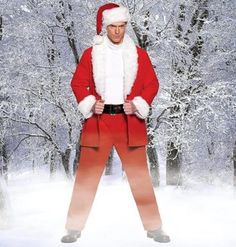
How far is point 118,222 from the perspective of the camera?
5.30m

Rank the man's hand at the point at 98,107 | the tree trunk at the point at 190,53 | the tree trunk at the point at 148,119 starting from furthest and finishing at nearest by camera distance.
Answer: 1. the tree trunk at the point at 190,53
2. the tree trunk at the point at 148,119
3. the man's hand at the point at 98,107

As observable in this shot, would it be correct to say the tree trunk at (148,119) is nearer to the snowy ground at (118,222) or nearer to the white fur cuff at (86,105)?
the snowy ground at (118,222)

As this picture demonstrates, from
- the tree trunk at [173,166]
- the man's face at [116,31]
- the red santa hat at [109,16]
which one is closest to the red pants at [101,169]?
the man's face at [116,31]

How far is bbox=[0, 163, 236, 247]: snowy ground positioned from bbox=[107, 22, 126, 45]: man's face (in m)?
1.83

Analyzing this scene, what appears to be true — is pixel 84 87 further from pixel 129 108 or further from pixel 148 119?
pixel 148 119

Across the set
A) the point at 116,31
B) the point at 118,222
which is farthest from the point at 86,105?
Answer: the point at 118,222

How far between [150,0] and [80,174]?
7508 millimetres

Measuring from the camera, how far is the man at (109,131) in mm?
4414

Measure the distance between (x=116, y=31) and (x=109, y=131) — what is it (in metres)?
0.90

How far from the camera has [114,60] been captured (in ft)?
15.1

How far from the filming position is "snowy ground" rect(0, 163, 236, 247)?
444 centimetres

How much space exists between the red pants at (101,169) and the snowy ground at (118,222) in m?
0.22

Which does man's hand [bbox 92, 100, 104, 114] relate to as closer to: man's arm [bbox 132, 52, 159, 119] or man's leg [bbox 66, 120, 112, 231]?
man's leg [bbox 66, 120, 112, 231]

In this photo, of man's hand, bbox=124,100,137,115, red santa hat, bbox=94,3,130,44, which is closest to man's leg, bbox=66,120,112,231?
man's hand, bbox=124,100,137,115
